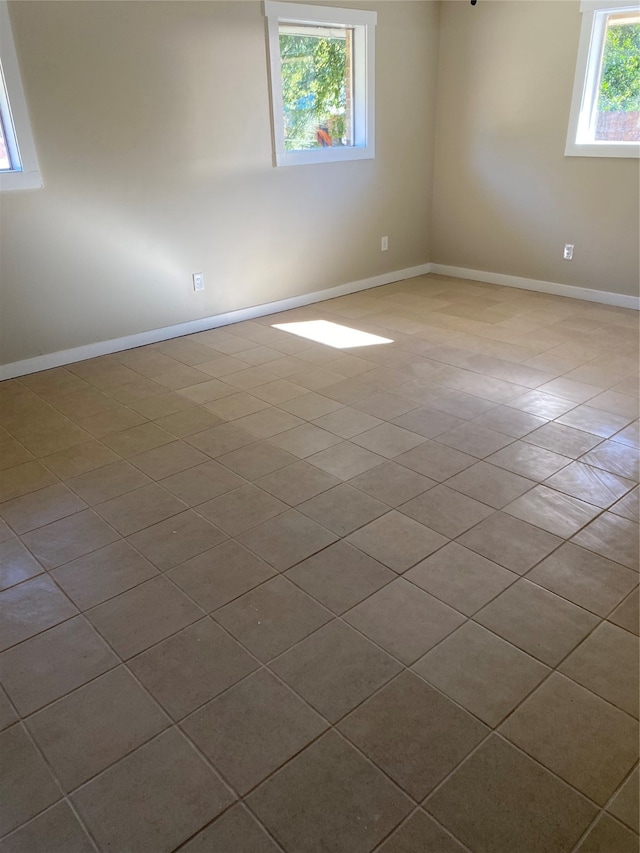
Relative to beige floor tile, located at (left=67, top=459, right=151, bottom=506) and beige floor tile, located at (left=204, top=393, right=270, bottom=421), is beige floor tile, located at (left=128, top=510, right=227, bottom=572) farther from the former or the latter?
beige floor tile, located at (left=204, top=393, right=270, bottom=421)

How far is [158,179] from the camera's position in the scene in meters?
3.94

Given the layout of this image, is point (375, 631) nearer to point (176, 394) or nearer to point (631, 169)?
point (176, 394)

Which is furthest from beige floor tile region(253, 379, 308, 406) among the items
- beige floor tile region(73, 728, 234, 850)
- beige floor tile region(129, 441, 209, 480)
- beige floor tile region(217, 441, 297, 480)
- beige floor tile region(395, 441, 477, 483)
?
beige floor tile region(73, 728, 234, 850)

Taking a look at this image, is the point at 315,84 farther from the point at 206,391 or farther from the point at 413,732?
the point at 413,732

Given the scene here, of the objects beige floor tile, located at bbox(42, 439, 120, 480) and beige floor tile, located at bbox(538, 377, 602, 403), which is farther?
beige floor tile, located at bbox(538, 377, 602, 403)

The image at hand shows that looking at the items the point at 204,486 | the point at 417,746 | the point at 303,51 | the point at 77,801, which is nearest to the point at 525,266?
the point at 303,51

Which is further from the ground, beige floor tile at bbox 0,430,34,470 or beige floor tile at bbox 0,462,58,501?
beige floor tile at bbox 0,430,34,470

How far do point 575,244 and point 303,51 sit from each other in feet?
8.14

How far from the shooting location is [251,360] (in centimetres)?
392

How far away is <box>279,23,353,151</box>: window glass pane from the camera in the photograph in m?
4.38

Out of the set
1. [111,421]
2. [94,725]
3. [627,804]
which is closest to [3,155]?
[111,421]

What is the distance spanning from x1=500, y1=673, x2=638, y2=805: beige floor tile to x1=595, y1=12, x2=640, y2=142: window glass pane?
13.7 ft

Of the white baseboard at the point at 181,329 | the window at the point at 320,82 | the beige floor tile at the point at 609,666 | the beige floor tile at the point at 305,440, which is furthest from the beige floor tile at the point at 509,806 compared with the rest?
the window at the point at 320,82

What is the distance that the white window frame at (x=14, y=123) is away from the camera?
126 inches
